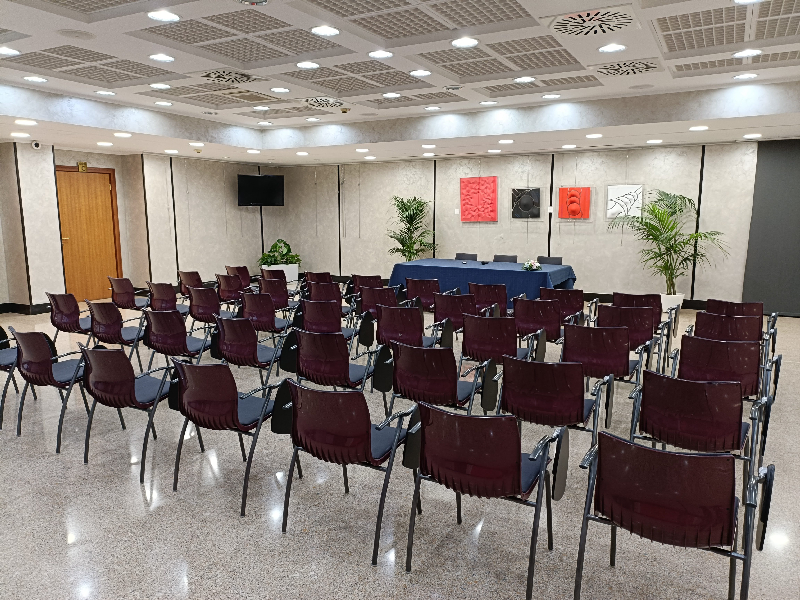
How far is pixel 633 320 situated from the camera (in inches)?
238

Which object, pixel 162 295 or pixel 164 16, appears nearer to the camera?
pixel 164 16

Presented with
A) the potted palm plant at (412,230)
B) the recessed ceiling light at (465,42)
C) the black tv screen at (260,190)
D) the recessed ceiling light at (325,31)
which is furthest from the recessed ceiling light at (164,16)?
the black tv screen at (260,190)

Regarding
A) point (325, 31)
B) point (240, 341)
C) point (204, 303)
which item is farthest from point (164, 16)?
point (204, 303)

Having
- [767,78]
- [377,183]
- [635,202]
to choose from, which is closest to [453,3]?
[767,78]

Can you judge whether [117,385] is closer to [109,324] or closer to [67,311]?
[109,324]

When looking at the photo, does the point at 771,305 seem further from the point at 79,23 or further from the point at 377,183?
the point at 79,23

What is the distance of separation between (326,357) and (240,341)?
1027mm

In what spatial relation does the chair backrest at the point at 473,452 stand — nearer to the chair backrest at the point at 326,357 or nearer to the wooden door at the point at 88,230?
the chair backrest at the point at 326,357

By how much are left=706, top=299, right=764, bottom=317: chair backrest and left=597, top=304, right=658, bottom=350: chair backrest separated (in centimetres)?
122

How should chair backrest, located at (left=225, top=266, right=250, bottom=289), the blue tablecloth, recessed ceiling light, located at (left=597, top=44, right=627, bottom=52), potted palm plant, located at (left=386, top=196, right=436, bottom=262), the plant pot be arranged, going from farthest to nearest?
1. potted palm plant, located at (left=386, top=196, right=436, bottom=262)
2. the plant pot
3. chair backrest, located at (left=225, top=266, right=250, bottom=289)
4. the blue tablecloth
5. recessed ceiling light, located at (left=597, top=44, right=627, bottom=52)

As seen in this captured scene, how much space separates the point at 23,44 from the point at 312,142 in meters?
6.16

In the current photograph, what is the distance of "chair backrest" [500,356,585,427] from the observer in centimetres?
382

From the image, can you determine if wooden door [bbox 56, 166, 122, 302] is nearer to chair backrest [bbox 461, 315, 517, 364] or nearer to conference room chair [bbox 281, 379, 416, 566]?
chair backrest [bbox 461, 315, 517, 364]

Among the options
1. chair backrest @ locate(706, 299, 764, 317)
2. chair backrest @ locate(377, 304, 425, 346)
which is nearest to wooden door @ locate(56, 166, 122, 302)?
chair backrest @ locate(377, 304, 425, 346)
